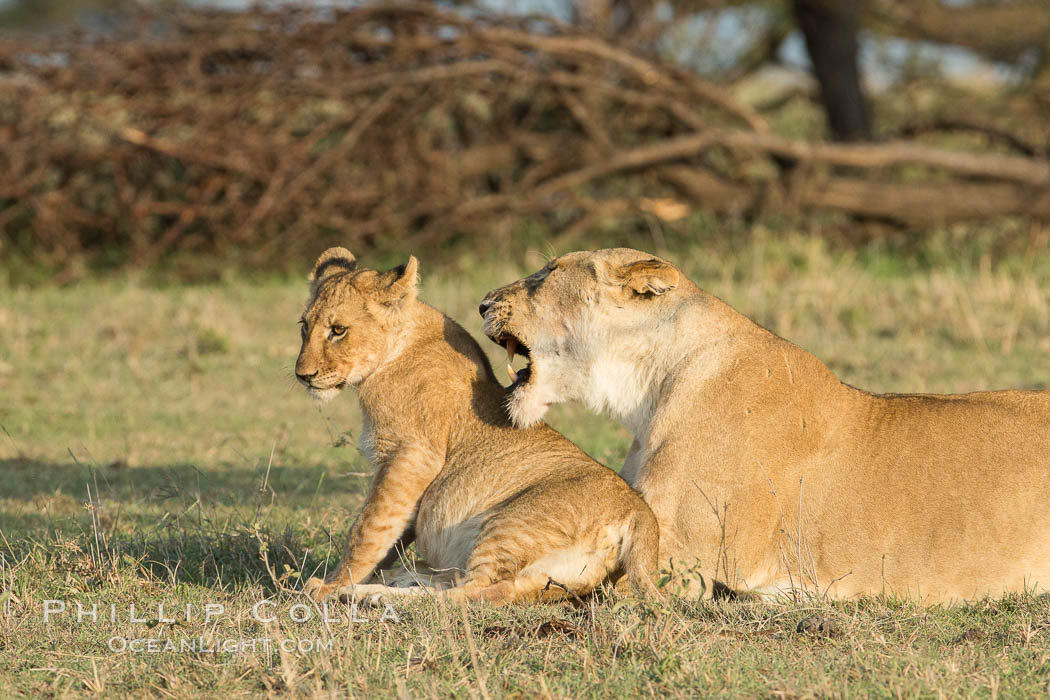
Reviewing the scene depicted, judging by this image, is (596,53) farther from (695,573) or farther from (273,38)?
(695,573)

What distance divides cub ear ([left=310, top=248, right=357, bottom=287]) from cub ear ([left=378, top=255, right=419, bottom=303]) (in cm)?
31

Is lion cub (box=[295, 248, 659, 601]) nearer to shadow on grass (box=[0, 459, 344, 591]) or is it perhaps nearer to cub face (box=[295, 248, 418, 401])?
cub face (box=[295, 248, 418, 401])

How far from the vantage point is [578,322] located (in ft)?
15.1

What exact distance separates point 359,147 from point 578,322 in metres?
8.49

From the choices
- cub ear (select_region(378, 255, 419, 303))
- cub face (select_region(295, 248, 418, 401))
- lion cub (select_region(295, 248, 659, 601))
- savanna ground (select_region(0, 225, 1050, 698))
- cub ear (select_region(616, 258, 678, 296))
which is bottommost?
savanna ground (select_region(0, 225, 1050, 698))

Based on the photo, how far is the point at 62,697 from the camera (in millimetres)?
3271

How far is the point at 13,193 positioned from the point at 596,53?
5615mm

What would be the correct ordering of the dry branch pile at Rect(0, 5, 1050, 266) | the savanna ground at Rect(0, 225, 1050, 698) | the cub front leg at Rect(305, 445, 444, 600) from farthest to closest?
the dry branch pile at Rect(0, 5, 1050, 266)
the cub front leg at Rect(305, 445, 444, 600)
the savanna ground at Rect(0, 225, 1050, 698)

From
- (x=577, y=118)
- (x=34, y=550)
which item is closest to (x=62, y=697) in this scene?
(x=34, y=550)

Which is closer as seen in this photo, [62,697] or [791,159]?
[62,697]

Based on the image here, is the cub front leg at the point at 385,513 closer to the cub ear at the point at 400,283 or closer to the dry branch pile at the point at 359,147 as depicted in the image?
the cub ear at the point at 400,283

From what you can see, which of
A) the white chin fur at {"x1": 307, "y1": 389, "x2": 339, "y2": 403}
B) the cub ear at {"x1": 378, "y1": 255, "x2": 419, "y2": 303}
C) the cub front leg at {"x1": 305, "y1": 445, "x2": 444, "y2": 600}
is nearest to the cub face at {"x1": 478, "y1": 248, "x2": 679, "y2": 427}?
the cub ear at {"x1": 378, "y1": 255, "x2": 419, "y2": 303}

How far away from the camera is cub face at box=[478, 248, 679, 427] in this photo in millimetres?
4539

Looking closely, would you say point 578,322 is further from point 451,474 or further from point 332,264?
point 332,264
